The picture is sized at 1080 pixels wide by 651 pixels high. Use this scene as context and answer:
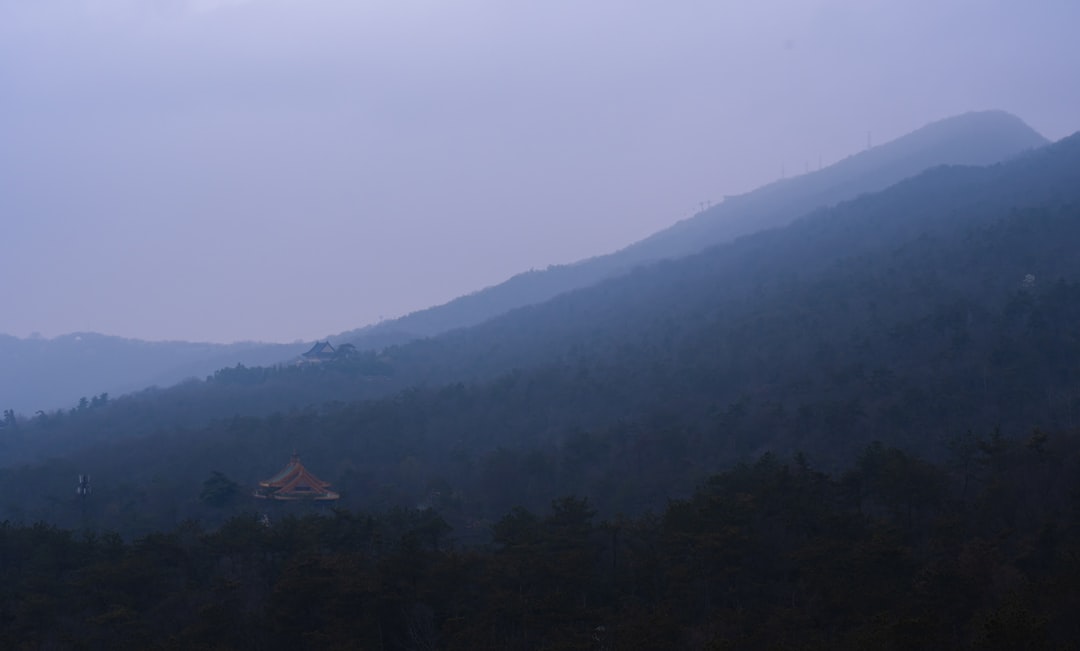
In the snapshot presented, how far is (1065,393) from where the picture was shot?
28594 millimetres

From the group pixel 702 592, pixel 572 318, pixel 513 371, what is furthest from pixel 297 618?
pixel 572 318

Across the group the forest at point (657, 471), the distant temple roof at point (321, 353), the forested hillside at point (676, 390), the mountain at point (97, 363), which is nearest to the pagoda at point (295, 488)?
the forest at point (657, 471)

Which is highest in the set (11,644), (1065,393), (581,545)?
(11,644)

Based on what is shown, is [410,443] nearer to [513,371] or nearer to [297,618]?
[513,371]

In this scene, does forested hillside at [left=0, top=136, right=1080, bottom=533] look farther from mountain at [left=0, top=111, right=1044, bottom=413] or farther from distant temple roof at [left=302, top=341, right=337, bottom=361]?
mountain at [left=0, top=111, right=1044, bottom=413]

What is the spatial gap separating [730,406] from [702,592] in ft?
52.6

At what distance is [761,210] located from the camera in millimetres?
100000

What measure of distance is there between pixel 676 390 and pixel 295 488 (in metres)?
15.6

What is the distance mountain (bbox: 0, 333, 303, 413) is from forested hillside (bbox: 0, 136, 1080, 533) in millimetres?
36125

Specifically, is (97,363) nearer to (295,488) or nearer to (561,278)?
(561,278)

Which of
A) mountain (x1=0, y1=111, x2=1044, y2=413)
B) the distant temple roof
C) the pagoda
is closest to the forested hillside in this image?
the pagoda

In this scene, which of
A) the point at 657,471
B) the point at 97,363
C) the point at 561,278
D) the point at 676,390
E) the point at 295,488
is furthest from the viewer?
the point at 97,363

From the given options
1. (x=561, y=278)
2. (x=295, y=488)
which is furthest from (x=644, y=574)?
(x=561, y=278)

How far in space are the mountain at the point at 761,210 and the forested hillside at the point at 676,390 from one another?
25.4 metres
